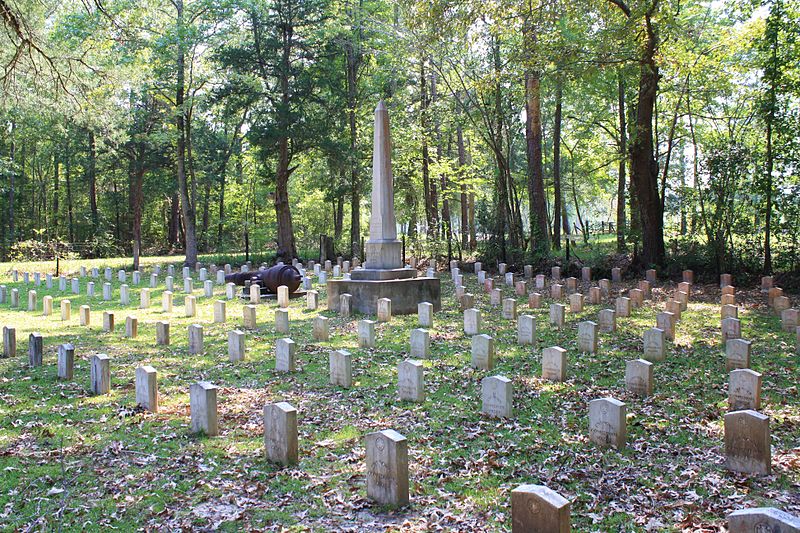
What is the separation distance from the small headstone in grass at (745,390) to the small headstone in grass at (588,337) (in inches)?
101

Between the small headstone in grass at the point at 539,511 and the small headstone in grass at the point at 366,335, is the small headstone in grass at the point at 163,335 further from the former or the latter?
the small headstone in grass at the point at 539,511

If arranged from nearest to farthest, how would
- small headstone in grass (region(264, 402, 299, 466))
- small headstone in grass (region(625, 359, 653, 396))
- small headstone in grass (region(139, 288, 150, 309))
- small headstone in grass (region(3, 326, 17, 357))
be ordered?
small headstone in grass (region(264, 402, 299, 466)), small headstone in grass (region(625, 359, 653, 396)), small headstone in grass (region(3, 326, 17, 357)), small headstone in grass (region(139, 288, 150, 309))

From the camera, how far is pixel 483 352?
7461 mm

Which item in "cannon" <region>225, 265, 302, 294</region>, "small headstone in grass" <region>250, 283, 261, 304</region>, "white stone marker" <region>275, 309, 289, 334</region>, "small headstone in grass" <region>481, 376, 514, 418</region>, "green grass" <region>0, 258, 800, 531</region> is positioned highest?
"cannon" <region>225, 265, 302, 294</region>

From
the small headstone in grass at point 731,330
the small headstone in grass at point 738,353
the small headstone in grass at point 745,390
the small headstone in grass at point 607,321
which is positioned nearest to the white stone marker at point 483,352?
the small headstone in grass at point 745,390

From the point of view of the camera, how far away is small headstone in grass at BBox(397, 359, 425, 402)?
6.11m

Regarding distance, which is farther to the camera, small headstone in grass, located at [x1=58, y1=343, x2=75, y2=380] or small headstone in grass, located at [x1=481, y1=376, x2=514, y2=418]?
small headstone in grass, located at [x1=58, y1=343, x2=75, y2=380]

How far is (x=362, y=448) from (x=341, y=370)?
1.92 meters

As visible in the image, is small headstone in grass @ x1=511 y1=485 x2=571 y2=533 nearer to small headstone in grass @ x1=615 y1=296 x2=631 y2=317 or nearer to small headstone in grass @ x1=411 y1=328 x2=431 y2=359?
small headstone in grass @ x1=411 y1=328 x2=431 y2=359

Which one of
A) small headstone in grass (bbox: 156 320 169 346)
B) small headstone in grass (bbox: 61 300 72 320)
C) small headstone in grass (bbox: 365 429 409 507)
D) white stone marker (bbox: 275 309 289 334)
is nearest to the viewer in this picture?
small headstone in grass (bbox: 365 429 409 507)

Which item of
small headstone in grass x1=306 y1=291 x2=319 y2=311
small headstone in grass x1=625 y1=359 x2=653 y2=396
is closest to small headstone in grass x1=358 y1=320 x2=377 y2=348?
small headstone in grass x1=625 y1=359 x2=653 y2=396

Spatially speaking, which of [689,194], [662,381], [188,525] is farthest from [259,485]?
[689,194]

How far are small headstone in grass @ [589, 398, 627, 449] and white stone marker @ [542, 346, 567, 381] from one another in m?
1.93

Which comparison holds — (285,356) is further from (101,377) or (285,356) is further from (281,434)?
(281,434)
